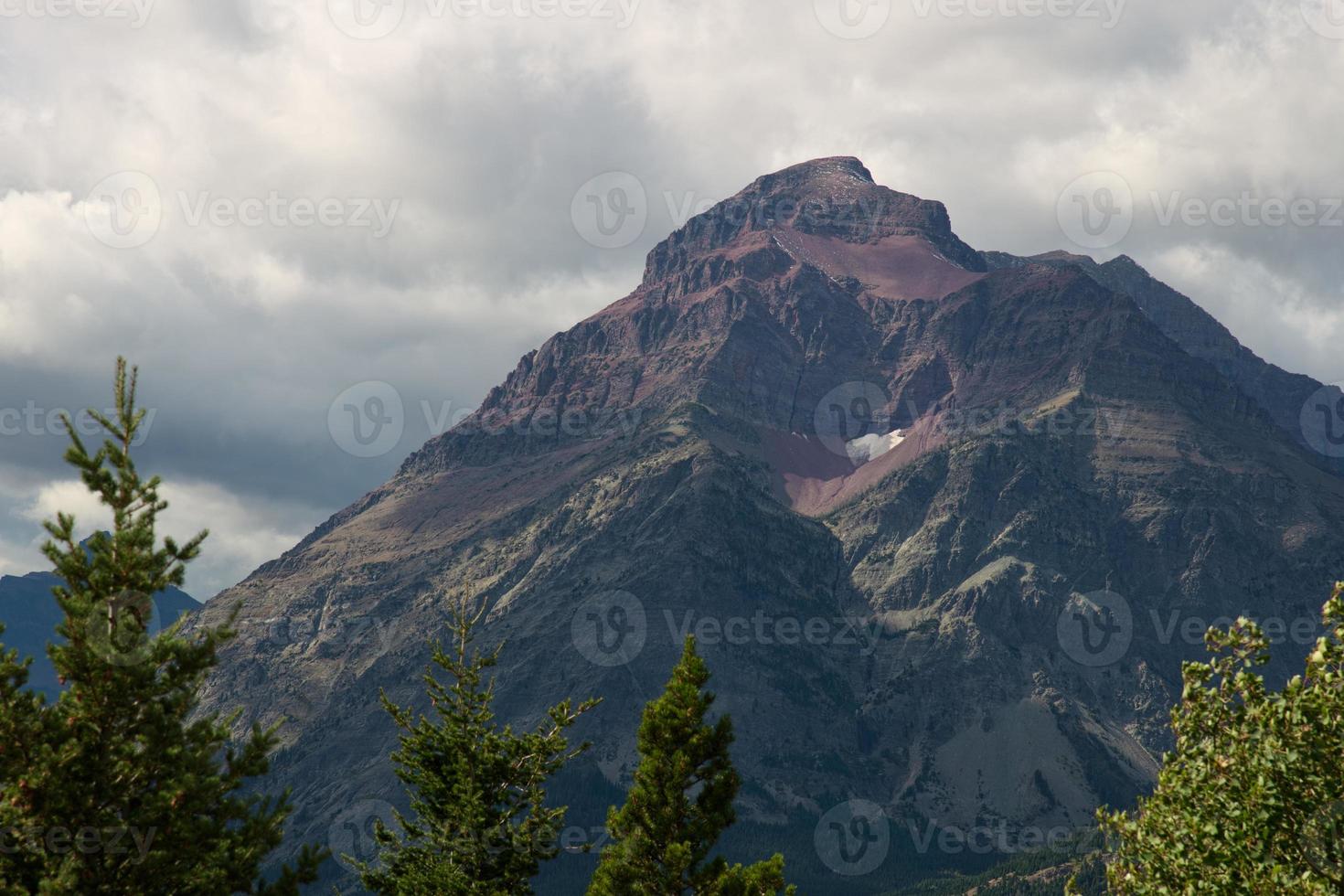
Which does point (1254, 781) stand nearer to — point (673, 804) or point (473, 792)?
point (673, 804)

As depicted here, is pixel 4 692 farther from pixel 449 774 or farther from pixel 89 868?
pixel 449 774

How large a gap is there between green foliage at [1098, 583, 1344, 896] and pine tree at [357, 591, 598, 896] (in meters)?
19.2

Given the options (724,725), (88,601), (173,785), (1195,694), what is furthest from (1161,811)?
(88,601)

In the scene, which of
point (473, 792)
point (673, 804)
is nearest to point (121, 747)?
point (473, 792)

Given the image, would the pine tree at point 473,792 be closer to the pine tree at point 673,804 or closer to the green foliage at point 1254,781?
the pine tree at point 673,804

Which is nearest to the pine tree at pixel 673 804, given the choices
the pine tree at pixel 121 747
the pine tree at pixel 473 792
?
the pine tree at pixel 473 792

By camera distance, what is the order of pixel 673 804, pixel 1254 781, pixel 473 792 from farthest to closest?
1. pixel 673 804
2. pixel 473 792
3. pixel 1254 781

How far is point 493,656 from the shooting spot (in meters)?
42.5

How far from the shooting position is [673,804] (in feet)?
134

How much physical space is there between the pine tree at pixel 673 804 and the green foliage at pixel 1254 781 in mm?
17238

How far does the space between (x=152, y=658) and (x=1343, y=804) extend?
23597 mm

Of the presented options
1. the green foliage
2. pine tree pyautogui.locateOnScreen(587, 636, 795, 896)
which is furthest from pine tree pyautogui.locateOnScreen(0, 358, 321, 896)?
the green foliage

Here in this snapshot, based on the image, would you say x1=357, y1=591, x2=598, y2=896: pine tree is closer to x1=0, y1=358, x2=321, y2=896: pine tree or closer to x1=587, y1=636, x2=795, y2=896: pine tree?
x1=587, y1=636, x2=795, y2=896: pine tree

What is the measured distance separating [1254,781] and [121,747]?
22258 millimetres
